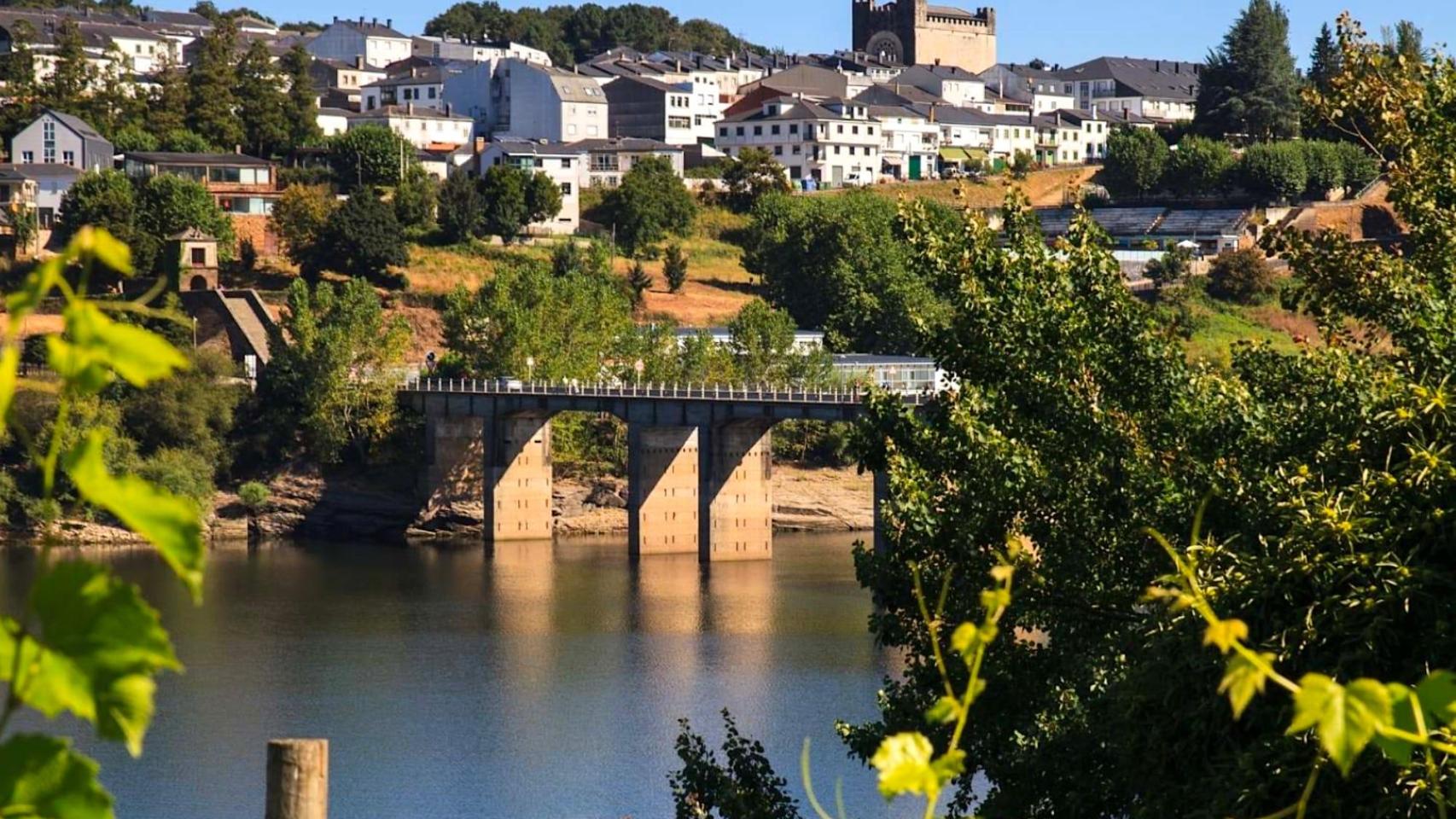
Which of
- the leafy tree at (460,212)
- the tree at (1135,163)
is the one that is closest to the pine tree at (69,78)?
the leafy tree at (460,212)

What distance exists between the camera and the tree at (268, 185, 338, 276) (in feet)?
299

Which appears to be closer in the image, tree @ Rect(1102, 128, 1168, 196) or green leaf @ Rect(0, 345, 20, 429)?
green leaf @ Rect(0, 345, 20, 429)

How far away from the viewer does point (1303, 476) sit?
13.7 m

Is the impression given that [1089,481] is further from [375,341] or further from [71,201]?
[71,201]

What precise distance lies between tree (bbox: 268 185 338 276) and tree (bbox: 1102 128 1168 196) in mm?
Result: 46573

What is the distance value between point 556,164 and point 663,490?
40.2 m

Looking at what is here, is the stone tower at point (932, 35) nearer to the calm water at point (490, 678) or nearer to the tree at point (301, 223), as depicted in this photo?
the tree at point (301, 223)

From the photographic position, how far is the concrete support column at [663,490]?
71875 millimetres

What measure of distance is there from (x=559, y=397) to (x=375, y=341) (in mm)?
7731

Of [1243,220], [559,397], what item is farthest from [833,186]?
[559,397]

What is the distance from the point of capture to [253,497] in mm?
74438

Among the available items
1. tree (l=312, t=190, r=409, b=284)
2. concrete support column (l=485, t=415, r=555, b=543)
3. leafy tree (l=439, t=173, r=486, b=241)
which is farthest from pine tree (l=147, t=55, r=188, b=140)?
concrete support column (l=485, t=415, r=555, b=543)

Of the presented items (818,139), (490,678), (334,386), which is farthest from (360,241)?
(490,678)

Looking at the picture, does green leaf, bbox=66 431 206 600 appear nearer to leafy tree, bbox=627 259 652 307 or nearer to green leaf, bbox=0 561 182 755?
green leaf, bbox=0 561 182 755
